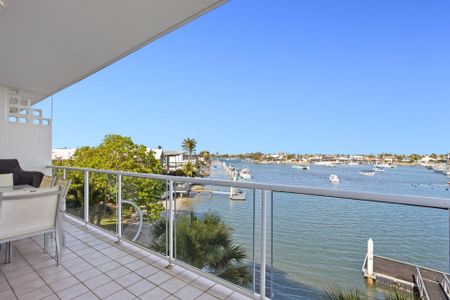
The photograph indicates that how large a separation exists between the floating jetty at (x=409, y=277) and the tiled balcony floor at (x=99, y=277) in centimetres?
124

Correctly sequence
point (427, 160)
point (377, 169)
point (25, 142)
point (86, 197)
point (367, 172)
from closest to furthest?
point (86, 197) < point (25, 142) < point (427, 160) < point (377, 169) < point (367, 172)

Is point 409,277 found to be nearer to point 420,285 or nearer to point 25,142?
point 420,285

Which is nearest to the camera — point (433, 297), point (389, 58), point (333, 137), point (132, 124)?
point (433, 297)

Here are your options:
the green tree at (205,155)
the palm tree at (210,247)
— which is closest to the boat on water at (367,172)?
→ the palm tree at (210,247)

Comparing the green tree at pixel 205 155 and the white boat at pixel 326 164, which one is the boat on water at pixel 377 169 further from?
the green tree at pixel 205 155

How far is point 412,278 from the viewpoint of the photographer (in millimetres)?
1419

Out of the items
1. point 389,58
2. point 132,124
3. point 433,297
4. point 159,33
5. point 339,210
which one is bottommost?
point 433,297

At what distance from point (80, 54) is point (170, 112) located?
31.8m

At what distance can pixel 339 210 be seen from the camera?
174 centimetres

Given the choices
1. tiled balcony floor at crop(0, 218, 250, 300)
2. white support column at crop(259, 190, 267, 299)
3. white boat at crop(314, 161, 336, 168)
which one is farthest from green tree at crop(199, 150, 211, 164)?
white support column at crop(259, 190, 267, 299)

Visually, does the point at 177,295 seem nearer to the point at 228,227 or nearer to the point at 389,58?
the point at 228,227

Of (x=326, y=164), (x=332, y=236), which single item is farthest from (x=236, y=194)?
(x=326, y=164)

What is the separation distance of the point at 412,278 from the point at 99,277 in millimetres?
2782

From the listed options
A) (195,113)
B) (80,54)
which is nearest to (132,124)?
(195,113)
